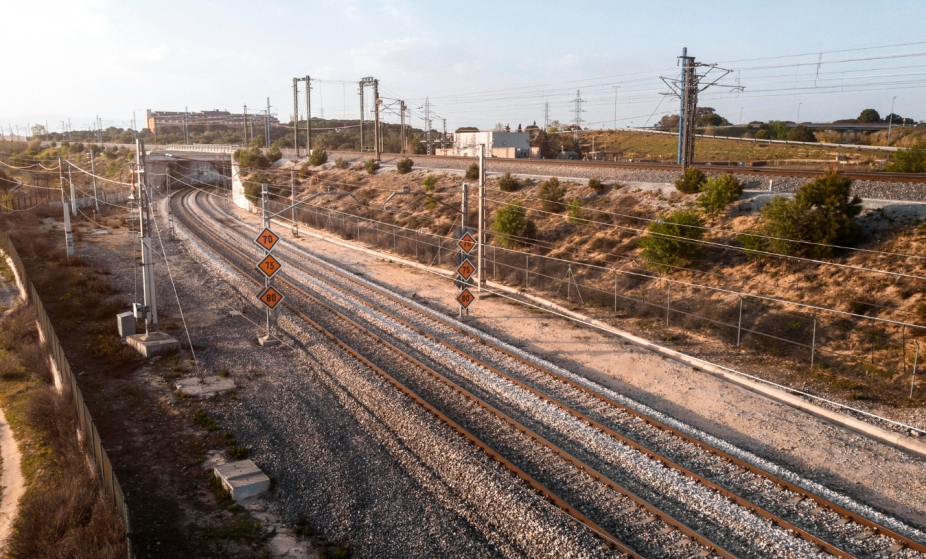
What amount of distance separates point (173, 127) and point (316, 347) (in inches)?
6426

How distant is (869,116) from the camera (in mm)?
86562

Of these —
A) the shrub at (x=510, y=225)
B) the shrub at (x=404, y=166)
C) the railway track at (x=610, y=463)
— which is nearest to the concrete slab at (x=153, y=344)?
the railway track at (x=610, y=463)

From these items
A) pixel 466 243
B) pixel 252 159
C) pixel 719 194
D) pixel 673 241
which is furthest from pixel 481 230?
pixel 252 159

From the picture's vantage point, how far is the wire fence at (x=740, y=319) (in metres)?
18.8

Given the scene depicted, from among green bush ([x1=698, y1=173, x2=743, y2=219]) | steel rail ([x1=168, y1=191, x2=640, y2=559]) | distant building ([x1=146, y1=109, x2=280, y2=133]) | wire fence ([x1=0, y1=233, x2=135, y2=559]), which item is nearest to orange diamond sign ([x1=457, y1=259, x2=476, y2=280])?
steel rail ([x1=168, y1=191, x2=640, y2=559])

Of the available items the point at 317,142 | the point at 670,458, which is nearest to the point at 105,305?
the point at 670,458

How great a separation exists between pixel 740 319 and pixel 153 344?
17.8 metres

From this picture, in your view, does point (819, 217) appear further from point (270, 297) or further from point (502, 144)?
point (502, 144)

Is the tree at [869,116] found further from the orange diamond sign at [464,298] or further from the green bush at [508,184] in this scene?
the orange diamond sign at [464,298]

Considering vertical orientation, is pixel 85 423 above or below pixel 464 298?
below

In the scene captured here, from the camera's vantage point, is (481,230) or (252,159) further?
(252,159)

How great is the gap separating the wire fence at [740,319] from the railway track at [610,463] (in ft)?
20.6

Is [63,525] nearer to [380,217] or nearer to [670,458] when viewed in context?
[670,458]

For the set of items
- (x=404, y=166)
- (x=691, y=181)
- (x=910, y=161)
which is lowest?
(x=691, y=181)
